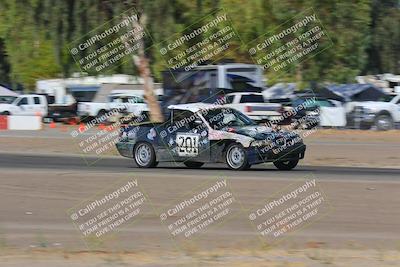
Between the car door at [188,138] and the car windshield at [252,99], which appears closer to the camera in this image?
the car door at [188,138]

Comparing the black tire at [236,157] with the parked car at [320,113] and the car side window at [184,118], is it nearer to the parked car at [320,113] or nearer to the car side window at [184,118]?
the car side window at [184,118]

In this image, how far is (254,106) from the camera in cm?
3909

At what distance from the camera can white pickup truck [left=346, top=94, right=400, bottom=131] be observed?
37719 millimetres

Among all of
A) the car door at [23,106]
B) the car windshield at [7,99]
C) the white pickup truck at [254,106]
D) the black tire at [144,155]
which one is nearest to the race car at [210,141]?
the black tire at [144,155]

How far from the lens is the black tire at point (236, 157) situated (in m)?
19.5

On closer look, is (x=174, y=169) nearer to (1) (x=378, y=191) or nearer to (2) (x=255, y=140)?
(2) (x=255, y=140)

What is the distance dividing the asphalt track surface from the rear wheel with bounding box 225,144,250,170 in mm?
200

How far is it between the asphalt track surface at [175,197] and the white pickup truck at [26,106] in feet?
68.6

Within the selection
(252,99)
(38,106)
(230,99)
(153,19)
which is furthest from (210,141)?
(38,106)

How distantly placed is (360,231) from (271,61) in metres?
21.5

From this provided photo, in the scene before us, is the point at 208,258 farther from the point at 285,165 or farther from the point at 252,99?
the point at 252,99

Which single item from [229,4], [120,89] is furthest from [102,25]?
[120,89]

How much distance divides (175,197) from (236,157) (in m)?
4.52

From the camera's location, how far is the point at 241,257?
9.03m
